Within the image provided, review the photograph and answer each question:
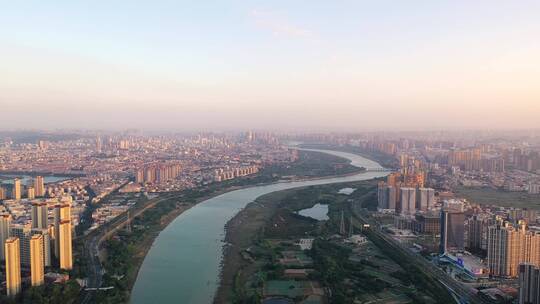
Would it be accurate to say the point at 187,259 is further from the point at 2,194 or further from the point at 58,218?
the point at 2,194

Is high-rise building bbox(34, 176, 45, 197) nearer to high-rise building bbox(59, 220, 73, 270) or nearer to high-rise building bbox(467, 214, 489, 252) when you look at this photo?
high-rise building bbox(59, 220, 73, 270)

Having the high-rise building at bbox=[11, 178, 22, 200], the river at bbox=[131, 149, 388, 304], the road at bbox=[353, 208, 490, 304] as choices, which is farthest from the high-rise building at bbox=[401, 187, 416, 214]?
the high-rise building at bbox=[11, 178, 22, 200]

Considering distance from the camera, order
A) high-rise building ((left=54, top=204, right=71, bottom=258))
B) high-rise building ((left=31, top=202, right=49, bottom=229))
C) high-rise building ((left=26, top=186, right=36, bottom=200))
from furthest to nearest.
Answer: high-rise building ((left=26, top=186, right=36, bottom=200)) → high-rise building ((left=31, top=202, right=49, bottom=229)) → high-rise building ((left=54, top=204, right=71, bottom=258))

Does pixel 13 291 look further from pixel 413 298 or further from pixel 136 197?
pixel 136 197

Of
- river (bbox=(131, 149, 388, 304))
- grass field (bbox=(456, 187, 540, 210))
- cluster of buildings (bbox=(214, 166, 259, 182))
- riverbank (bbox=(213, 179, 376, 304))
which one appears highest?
cluster of buildings (bbox=(214, 166, 259, 182))

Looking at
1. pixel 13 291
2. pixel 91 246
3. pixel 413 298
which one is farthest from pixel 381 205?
pixel 13 291
